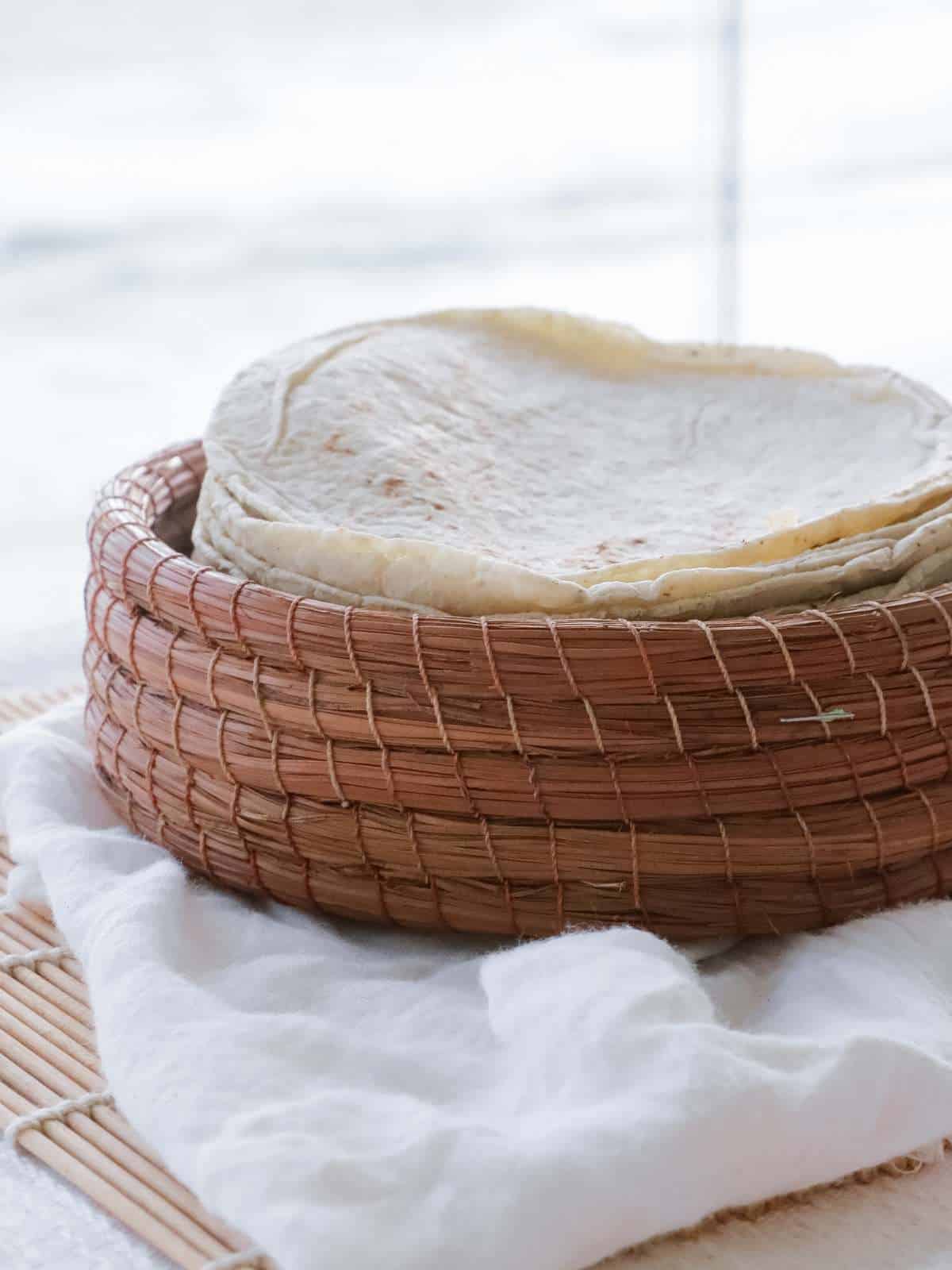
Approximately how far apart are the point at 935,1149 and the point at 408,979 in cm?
39

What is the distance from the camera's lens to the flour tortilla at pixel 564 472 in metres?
1.17

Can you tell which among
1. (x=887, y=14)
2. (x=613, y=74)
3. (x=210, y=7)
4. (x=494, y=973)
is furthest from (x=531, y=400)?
(x=887, y=14)

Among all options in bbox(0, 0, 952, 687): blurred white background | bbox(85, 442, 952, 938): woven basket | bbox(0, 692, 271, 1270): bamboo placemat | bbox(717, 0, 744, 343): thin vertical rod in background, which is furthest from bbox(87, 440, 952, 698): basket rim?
bbox(717, 0, 744, 343): thin vertical rod in background

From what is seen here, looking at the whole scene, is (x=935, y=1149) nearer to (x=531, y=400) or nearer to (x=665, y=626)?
(x=665, y=626)

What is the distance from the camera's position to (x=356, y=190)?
3.77 meters

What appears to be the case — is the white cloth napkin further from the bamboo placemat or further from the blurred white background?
the blurred white background

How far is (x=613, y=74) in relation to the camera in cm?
416

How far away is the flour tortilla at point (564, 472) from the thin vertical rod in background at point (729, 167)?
191 cm

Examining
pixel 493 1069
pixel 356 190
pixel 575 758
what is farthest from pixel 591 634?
pixel 356 190

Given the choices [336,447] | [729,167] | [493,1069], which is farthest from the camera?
[729,167]

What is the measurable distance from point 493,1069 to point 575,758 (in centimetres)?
22

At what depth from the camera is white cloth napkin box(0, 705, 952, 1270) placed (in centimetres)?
83

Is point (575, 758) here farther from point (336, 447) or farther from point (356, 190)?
point (356, 190)

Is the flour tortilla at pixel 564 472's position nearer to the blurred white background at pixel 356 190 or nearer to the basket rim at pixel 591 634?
the basket rim at pixel 591 634
